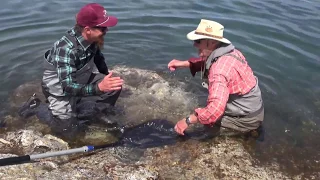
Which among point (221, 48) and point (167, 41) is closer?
point (221, 48)

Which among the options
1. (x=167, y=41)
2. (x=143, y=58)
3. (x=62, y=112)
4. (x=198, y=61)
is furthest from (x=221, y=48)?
(x=167, y=41)

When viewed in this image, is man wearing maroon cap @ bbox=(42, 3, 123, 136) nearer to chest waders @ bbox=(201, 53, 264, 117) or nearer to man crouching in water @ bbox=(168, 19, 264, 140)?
man crouching in water @ bbox=(168, 19, 264, 140)

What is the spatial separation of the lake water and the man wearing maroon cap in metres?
Result: 1.93

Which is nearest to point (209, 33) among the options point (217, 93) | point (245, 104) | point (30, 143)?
point (217, 93)

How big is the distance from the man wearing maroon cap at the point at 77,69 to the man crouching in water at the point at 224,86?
56.3 inches

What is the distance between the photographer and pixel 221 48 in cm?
A: 615

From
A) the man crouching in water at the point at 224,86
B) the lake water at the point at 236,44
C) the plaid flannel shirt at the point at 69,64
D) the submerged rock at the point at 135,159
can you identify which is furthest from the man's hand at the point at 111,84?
the lake water at the point at 236,44

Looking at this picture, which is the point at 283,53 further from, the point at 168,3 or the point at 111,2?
the point at 111,2

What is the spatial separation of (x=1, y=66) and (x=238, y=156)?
267 inches

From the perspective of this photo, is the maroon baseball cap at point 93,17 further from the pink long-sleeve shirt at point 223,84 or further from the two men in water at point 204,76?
the pink long-sleeve shirt at point 223,84

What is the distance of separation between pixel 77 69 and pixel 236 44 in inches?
225

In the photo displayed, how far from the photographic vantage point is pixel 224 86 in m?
5.86

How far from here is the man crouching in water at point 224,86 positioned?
5844 millimetres

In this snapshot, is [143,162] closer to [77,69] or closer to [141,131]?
[141,131]
